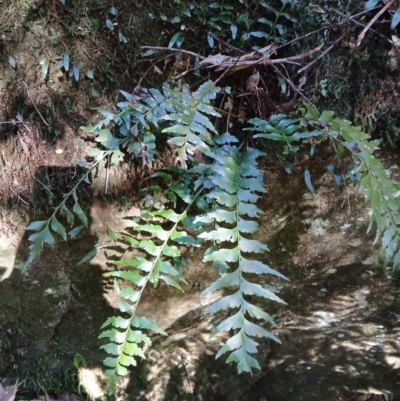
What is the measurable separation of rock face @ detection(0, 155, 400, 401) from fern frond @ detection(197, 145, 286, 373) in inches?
22.6

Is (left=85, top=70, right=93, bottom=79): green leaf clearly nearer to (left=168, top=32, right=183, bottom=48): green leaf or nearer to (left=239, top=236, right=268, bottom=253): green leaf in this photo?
(left=168, top=32, right=183, bottom=48): green leaf

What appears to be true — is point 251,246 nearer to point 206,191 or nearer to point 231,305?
point 231,305

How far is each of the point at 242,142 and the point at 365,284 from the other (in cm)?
121

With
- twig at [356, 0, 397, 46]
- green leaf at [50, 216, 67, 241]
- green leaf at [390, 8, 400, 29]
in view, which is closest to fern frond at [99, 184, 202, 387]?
green leaf at [50, 216, 67, 241]

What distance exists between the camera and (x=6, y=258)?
7.76ft

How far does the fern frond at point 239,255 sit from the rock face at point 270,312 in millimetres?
574

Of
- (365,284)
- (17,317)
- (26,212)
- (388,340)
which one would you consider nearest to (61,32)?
(26,212)

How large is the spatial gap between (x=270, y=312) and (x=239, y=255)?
1226 millimetres

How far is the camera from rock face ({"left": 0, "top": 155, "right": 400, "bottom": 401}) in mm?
2312

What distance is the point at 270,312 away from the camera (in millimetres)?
2643

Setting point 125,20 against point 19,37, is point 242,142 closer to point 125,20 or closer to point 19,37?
point 125,20

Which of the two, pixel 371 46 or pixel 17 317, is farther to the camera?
pixel 17 317

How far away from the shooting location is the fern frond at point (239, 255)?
60.2 inches

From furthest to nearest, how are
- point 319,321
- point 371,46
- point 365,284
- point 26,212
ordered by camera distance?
point 319,321 → point 365,284 → point 26,212 → point 371,46
